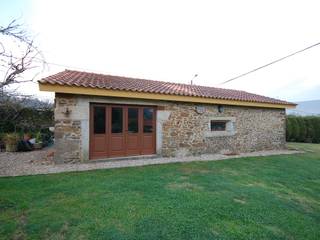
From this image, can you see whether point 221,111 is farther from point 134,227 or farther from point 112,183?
point 134,227

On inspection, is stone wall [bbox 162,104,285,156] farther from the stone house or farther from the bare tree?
the bare tree

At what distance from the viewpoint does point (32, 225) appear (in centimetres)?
291

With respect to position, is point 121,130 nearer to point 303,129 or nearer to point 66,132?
point 66,132

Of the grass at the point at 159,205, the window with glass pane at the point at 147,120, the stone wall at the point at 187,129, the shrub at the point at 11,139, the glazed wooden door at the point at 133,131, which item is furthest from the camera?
the shrub at the point at 11,139

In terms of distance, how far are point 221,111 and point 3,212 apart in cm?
853

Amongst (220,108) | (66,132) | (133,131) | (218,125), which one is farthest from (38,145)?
(220,108)

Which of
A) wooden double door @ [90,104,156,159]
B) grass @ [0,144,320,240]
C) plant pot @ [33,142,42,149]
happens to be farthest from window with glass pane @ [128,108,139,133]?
plant pot @ [33,142,42,149]

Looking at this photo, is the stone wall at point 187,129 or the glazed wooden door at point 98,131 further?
the glazed wooden door at point 98,131

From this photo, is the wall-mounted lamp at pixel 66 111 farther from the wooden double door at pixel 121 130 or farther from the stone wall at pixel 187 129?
the wooden double door at pixel 121 130

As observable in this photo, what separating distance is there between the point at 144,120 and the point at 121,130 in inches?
40.2

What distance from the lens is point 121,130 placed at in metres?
7.51

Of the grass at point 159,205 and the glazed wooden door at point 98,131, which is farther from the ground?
the glazed wooden door at point 98,131

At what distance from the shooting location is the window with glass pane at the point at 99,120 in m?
7.05

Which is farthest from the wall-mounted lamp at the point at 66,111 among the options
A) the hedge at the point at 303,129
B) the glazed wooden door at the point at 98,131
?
the hedge at the point at 303,129
